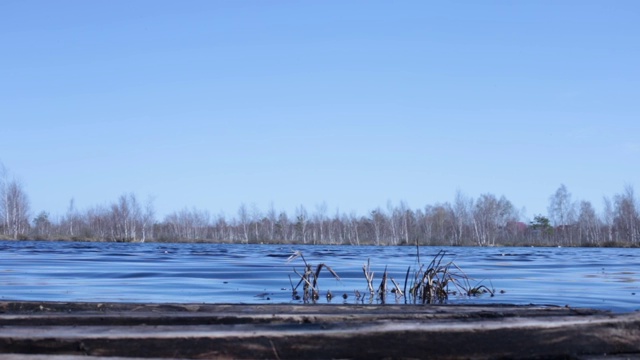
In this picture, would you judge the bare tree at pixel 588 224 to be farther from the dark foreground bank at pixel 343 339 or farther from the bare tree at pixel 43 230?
the dark foreground bank at pixel 343 339

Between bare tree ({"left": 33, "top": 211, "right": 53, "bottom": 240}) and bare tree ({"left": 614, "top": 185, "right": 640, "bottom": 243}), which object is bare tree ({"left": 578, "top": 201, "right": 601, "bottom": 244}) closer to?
bare tree ({"left": 614, "top": 185, "right": 640, "bottom": 243})

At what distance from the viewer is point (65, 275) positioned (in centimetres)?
1781

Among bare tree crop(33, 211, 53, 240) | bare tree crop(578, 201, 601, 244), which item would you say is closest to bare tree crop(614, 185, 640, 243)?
bare tree crop(578, 201, 601, 244)

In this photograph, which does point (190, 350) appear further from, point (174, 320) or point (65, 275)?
point (65, 275)

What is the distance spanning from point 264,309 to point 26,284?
10.4 m

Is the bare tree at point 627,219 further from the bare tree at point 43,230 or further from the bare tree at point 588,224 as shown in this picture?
the bare tree at point 43,230

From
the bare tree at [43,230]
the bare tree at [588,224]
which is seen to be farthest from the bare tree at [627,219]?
the bare tree at [43,230]

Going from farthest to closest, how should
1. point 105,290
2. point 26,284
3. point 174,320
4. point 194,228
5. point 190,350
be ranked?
1. point 194,228
2. point 26,284
3. point 105,290
4. point 174,320
5. point 190,350

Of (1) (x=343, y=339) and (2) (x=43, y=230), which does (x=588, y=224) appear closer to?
(2) (x=43, y=230)

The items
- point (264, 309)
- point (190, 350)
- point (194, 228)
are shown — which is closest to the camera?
point (190, 350)

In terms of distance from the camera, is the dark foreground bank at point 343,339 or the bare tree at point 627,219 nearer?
the dark foreground bank at point 343,339

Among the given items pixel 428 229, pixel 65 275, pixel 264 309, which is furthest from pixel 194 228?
pixel 264 309

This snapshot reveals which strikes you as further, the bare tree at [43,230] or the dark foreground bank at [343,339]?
the bare tree at [43,230]

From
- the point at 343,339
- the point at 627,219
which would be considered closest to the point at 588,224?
the point at 627,219
